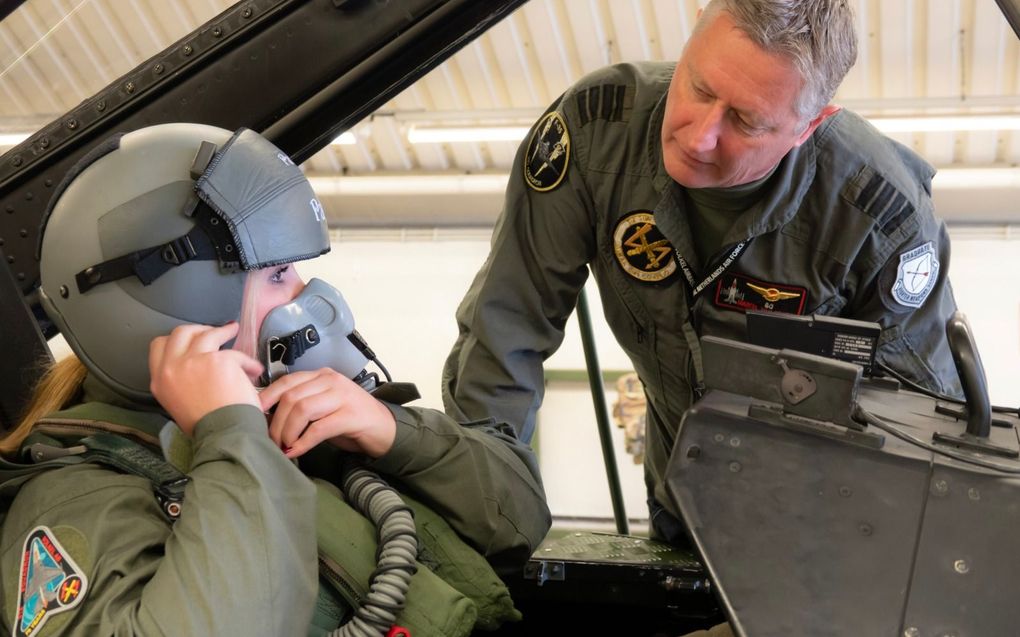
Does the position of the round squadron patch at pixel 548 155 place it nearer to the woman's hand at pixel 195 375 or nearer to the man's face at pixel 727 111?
the man's face at pixel 727 111

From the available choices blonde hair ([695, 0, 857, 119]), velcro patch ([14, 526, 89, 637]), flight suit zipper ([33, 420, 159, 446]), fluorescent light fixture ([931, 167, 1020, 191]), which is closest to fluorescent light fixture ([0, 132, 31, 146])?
flight suit zipper ([33, 420, 159, 446])

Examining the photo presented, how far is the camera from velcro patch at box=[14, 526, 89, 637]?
106 centimetres

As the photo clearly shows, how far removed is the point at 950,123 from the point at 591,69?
1793 millimetres

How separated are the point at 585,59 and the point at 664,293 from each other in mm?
3457

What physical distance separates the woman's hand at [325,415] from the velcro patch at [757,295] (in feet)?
2.27

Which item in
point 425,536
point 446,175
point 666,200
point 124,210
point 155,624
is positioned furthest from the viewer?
point 446,175

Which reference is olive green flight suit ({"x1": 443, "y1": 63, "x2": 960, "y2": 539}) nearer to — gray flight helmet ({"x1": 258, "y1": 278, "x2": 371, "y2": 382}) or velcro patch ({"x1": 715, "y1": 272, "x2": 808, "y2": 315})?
velcro patch ({"x1": 715, "y1": 272, "x2": 808, "y2": 315})

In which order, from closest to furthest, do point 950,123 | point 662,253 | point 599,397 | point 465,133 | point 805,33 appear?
point 805,33 < point 662,253 < point 599,397 < point 950,123 < point 465,133

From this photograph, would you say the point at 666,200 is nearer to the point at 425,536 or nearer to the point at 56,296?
the point at 425,536

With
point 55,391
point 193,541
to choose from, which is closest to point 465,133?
point 55,391

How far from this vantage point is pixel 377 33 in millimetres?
1774

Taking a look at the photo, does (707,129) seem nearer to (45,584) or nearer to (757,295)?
(757,295)

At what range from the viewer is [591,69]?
5.20m

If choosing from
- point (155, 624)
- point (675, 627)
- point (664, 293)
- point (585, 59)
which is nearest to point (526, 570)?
point (675, 627)
